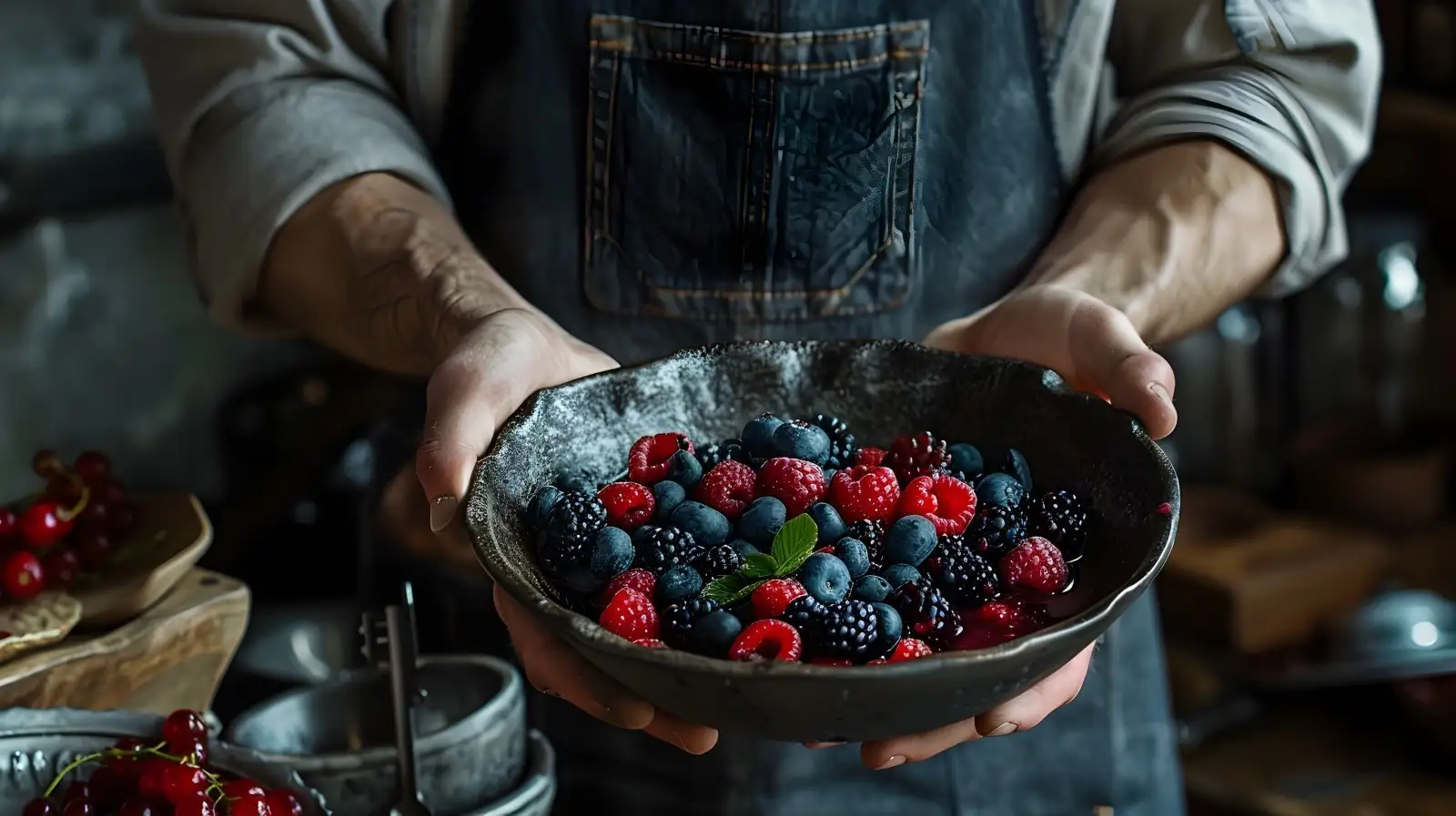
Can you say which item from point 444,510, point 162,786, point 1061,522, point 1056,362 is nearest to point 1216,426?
point 1056,362

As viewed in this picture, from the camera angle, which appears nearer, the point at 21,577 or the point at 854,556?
the point at 854,556

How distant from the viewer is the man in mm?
1036

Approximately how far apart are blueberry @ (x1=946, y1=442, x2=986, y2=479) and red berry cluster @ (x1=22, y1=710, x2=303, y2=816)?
1.48ft

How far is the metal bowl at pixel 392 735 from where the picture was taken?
85 centimetres

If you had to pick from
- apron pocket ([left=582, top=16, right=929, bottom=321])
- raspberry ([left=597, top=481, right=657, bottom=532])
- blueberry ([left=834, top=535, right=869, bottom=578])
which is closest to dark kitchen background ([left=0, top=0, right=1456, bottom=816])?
apron pocket ([left=582, top=16, right=929, bottom=321])

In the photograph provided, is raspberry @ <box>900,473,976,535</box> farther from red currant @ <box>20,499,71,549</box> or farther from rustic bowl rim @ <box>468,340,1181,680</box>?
red currant @ <box>20,499,71,549</box>

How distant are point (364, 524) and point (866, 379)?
0.86 metres

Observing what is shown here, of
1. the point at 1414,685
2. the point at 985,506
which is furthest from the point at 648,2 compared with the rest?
the point at 1414,685

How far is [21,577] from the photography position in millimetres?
925

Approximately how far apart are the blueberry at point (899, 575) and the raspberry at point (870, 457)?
11cm

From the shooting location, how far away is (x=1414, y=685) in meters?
1.75

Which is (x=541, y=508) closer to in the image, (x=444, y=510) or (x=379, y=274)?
(x=444, y=510)

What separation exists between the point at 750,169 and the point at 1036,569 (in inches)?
15.6

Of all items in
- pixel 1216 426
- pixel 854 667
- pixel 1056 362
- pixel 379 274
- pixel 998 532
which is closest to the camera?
pixel 854 667
